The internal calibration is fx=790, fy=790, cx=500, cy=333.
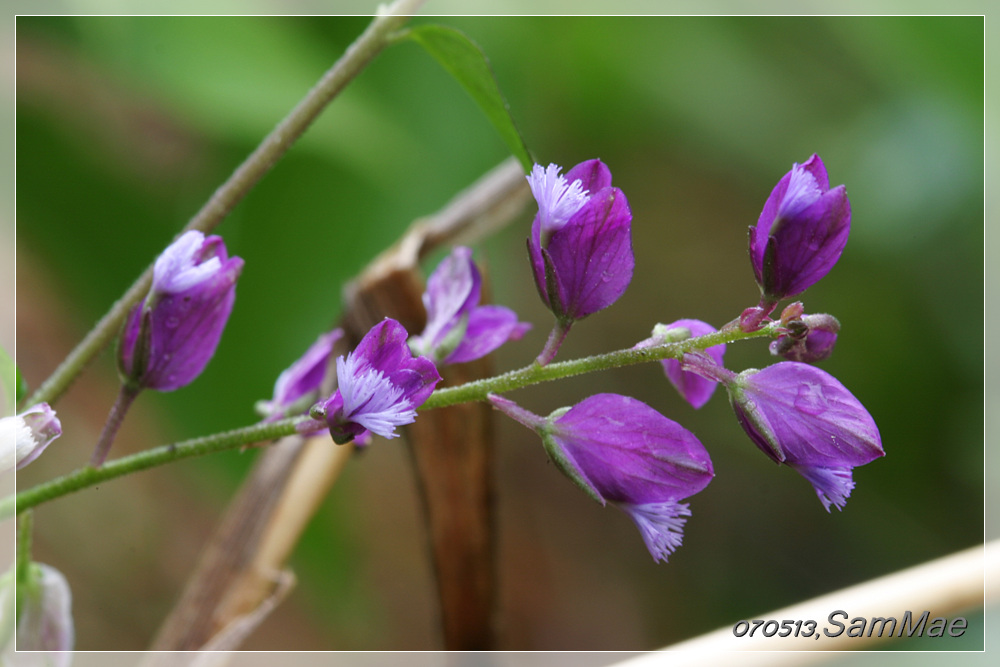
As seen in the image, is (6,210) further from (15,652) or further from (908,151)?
(908,151)

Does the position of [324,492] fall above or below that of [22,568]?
below

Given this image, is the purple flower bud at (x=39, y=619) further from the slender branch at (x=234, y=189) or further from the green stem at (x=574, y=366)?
the green stem at (x=574, y=366)

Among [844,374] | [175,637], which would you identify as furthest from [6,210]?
[844,374]

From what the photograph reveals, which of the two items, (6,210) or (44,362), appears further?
(44,362)

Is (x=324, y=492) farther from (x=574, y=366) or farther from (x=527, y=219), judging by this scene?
(x=527, y=219)

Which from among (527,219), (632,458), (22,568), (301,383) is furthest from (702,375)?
(527,219)

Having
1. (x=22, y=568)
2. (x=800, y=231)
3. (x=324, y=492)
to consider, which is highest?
(x=800, y=231)

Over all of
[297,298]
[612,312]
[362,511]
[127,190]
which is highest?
[127,190]
